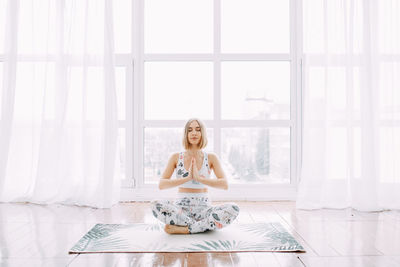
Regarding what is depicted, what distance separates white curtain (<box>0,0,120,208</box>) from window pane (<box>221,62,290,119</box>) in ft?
4.35

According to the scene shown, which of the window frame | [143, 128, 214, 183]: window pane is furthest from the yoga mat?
[143, 128, 214, 183]: window pane

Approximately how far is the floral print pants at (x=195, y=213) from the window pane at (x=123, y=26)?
91.5 inches

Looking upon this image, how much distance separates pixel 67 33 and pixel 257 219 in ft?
9.05

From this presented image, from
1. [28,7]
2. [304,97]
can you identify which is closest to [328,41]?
[304,97]

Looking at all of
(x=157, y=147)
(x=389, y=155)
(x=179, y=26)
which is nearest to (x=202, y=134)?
(x=157, y=147)

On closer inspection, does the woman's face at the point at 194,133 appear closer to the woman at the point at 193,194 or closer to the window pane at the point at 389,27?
the woman at the point at 193,194

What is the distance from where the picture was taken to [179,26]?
4.43 meters

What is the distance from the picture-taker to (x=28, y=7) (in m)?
4.11

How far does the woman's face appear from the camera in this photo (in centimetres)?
288

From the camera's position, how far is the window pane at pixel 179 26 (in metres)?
4.40

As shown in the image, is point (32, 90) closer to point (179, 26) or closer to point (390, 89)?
point (179, 26)

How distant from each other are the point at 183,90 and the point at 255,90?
85cm

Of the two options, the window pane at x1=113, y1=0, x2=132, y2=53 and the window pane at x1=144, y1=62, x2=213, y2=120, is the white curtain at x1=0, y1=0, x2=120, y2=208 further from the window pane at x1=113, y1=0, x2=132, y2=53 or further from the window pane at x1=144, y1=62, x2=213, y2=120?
the window pane at x1=144, y1=62, x2=213, y2=120

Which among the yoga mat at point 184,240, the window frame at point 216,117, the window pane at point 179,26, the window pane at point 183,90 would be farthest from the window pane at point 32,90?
the yoga mat at point 184,240
